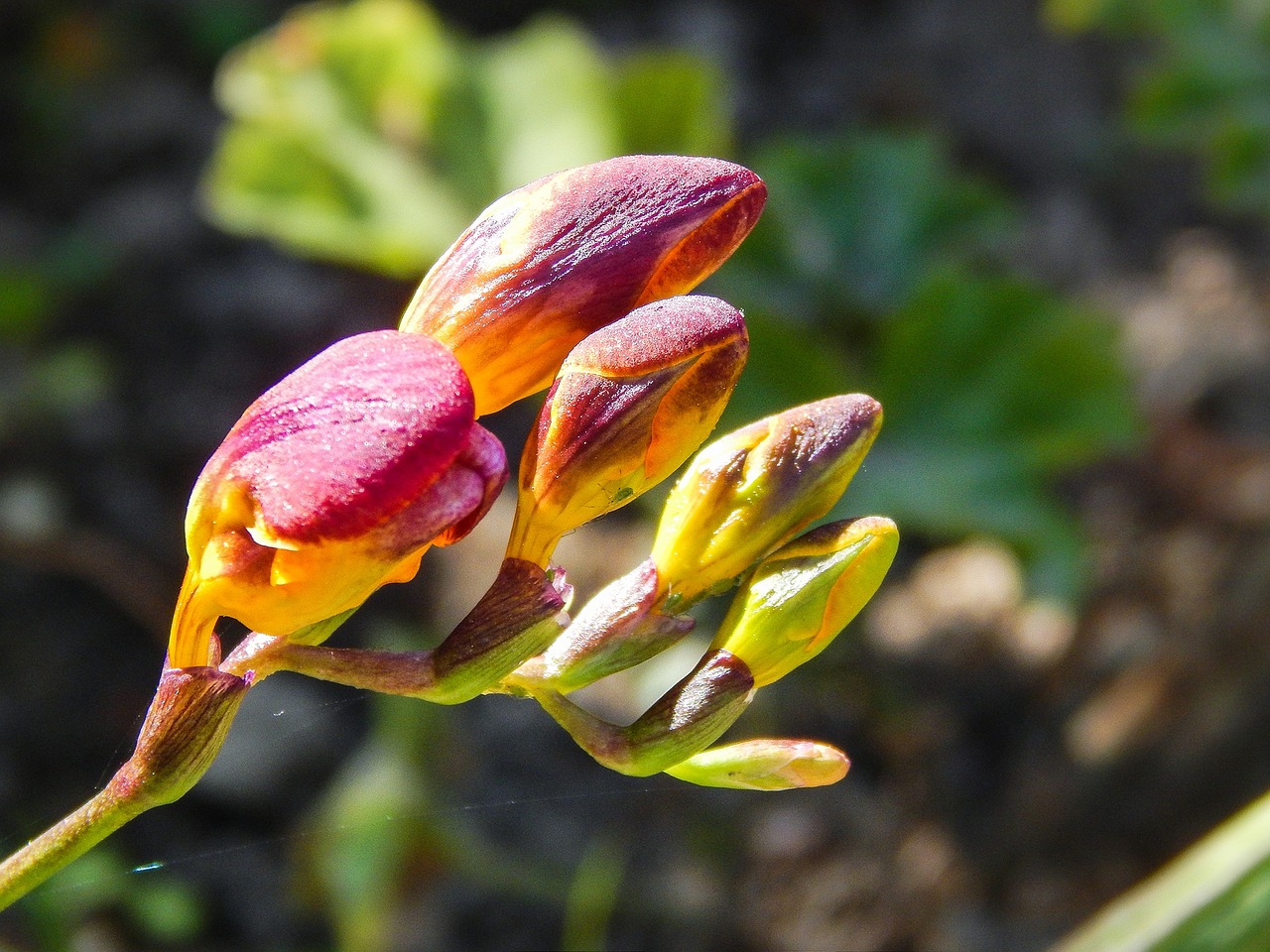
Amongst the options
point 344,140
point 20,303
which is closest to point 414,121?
point 344,140

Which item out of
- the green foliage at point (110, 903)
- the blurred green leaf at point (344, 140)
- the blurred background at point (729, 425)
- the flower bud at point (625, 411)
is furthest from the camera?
the blurred green leaf at point (344, 140)

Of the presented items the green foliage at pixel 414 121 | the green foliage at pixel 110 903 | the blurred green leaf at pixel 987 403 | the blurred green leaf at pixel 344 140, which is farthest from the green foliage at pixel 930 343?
the green foliage at pixel 110 903

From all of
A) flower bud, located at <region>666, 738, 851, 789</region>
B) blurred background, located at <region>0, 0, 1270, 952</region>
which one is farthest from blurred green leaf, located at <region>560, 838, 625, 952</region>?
flower bud, located at <region>666, 738, 851, 789</region>

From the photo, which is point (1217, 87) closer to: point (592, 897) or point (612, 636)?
point (592, 897)

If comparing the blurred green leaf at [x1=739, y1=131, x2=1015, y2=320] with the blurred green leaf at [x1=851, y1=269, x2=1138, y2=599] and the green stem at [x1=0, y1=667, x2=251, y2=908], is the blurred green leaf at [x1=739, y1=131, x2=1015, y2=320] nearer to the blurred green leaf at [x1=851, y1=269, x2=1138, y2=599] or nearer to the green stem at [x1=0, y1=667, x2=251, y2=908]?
the blurred green leaf at [x1=851, y1=269, x2=1138, y2=599]

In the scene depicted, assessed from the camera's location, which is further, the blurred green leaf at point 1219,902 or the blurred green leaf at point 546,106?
the blurred green leaf at point 546,106

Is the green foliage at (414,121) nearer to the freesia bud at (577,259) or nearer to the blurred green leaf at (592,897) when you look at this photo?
the blurred green leaf at (592,897)
